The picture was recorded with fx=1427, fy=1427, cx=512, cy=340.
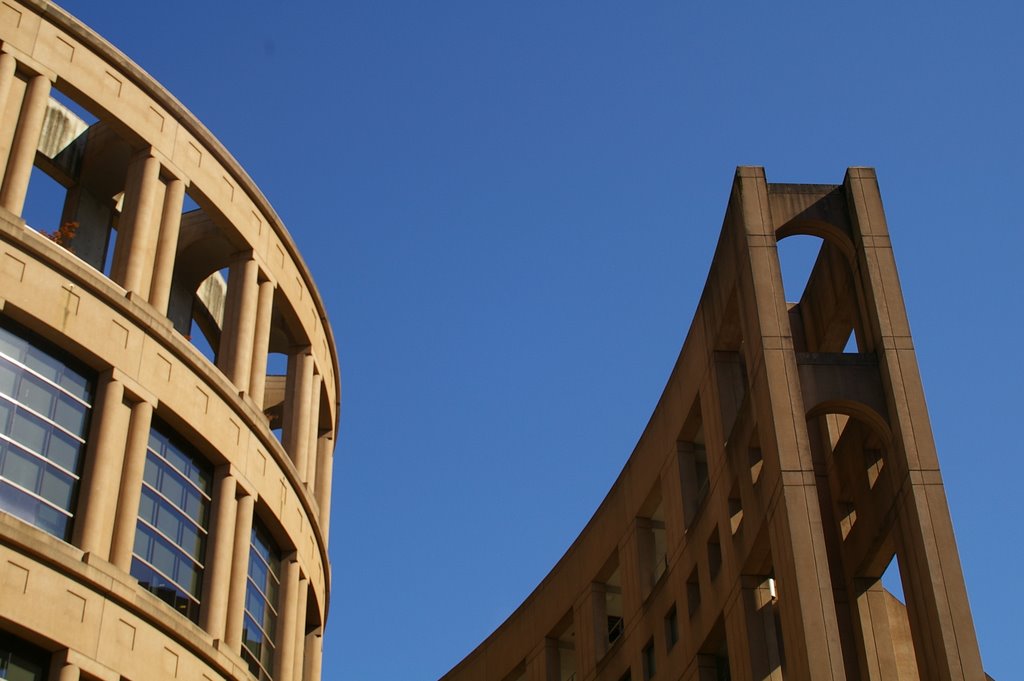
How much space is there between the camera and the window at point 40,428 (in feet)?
90.0

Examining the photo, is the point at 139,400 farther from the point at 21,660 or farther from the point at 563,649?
the point at 563,649

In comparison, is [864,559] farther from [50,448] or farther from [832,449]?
[50,448]

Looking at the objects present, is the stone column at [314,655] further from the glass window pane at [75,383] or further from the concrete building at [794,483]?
the glass window pane at [75,383]

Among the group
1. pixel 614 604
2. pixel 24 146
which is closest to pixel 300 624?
pixel 24 146

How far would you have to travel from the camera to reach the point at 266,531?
118 ft

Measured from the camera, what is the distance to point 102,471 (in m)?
28.8

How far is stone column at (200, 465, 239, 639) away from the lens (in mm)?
31266

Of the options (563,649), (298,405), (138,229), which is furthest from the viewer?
(563,649)

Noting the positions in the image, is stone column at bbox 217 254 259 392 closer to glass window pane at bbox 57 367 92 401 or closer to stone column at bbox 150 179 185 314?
stone column at bbox 150 179 185 314

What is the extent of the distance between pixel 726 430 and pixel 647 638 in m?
8.18

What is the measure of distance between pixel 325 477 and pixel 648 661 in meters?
11.2

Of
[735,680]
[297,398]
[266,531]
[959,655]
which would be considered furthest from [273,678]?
[959,655]

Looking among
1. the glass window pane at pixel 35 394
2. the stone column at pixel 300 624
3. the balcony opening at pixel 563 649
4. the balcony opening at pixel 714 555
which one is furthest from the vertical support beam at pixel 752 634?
the glass window pane at pixel 35 394

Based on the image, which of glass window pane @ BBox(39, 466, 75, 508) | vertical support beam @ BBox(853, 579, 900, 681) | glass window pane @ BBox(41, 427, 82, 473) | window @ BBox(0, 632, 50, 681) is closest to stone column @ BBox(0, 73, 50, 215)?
glass window pane @ BBox(41, 427, 82, 473)
